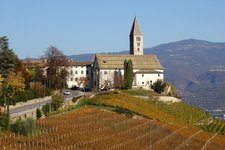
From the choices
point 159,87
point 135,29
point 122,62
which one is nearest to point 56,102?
point 159,87

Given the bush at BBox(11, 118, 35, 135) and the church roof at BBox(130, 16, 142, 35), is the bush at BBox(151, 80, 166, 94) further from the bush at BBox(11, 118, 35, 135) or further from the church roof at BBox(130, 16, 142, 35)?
the bush at BBox(11, 118, 35, 135)

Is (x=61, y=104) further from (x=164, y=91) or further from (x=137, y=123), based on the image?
(x=164, y=91)

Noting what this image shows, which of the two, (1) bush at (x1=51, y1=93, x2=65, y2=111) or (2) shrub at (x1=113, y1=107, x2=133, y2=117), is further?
(1) bush at (x1=51, y1=93, x2=65, y2=111)

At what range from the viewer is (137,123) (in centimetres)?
6222

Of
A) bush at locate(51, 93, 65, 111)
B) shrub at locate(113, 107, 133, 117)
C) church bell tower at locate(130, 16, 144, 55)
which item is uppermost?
church bell tower at locate(130, 16, 144, 55)

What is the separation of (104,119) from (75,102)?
18.0m

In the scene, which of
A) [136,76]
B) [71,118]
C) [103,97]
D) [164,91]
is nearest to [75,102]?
[103,97]

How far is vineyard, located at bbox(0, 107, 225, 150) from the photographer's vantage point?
42562mm

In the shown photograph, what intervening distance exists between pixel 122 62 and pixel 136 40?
25112 mm

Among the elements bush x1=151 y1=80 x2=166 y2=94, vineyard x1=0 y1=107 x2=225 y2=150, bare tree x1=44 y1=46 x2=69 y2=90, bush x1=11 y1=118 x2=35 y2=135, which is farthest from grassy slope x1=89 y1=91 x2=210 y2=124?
bare tree x1=44 y1=46 x2=69 y2=90

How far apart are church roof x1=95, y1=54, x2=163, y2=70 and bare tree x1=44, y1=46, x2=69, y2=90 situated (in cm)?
1805

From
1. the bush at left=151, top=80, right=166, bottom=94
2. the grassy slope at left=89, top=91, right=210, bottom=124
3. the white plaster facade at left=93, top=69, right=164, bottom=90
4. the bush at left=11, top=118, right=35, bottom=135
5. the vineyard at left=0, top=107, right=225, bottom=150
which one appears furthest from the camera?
the white plaster facade at left=93, top=69, right=164, bottom=90

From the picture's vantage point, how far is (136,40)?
6427 inches

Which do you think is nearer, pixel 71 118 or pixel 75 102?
pixel 71 118
